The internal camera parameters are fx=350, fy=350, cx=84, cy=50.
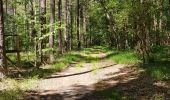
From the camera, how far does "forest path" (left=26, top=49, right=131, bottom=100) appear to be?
13.5 meters

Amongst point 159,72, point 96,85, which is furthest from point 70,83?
point 159,72

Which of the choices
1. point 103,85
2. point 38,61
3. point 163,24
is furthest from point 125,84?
point 163,24

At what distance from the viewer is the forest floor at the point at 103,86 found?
1273cm

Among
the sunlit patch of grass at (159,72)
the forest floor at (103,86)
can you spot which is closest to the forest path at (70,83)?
the forest floor at (103,86)

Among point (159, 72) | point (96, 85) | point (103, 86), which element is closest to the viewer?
point (159, 72)

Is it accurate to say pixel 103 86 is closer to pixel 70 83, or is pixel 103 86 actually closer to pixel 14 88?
pixel 70 83

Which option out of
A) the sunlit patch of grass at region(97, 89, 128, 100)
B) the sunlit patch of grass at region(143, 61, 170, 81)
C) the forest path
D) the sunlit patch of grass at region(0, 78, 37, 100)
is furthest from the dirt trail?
the sunlit patch of grass at region(143, 61, 170, 81)

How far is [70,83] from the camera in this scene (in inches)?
638

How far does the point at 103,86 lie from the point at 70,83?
181cm

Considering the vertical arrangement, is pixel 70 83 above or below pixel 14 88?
below

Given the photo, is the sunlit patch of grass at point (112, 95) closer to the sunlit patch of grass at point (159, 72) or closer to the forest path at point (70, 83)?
the forest path at point (70, 83)

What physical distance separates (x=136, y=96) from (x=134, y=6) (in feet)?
23.2

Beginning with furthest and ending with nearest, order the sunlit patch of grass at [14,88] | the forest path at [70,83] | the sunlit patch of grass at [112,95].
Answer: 1. the forest path at [70,83]
2. the sunlit patch of grass at [112,95]
3. the sunlit patch of grass at [14,88]

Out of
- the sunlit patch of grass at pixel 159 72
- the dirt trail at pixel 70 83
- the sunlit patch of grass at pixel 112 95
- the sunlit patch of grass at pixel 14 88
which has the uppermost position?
the sunlit patch of grass at pixel 159 72
